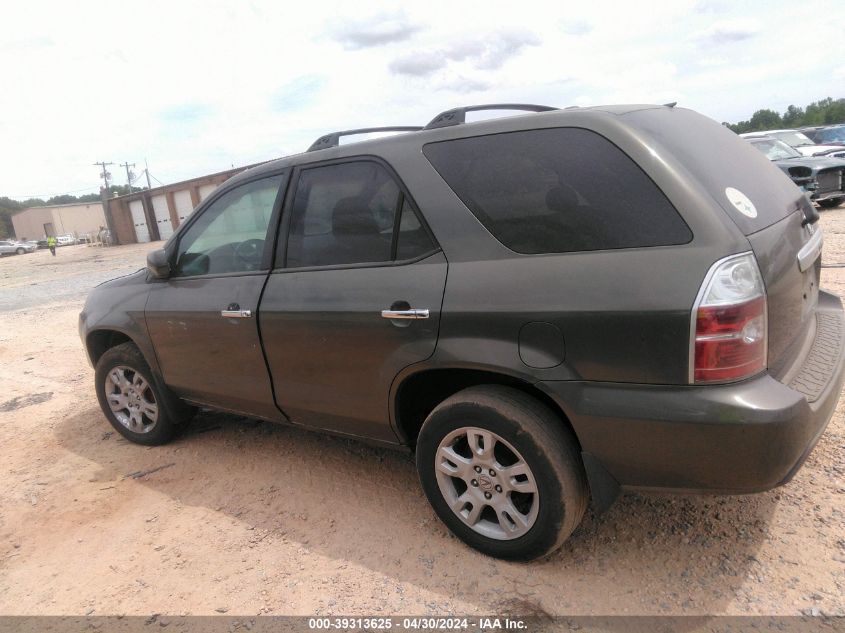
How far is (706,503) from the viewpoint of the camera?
9.24ft

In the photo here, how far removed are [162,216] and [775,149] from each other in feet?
136

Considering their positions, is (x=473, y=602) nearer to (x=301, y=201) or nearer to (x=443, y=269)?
(x=443, y=269)

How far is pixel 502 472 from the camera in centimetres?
244

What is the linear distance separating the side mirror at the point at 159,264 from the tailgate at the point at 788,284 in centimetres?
323

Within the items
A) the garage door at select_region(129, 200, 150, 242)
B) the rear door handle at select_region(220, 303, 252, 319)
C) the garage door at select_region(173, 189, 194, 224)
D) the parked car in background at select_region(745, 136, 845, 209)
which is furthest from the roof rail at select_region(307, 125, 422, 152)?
the garage door at select_region(129, 200, 150, 242)

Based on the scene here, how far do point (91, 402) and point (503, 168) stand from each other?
4661mm

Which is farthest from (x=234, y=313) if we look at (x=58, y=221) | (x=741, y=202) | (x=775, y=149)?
(x=58, y=221)

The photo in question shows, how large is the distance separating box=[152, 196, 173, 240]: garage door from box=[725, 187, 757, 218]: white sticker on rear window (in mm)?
45659

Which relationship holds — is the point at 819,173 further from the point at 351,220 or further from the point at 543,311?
the point at 543,311

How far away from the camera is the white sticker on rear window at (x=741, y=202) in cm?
218

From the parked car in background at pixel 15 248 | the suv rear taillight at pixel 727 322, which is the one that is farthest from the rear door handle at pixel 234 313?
the parked car in background at pixel 15 248

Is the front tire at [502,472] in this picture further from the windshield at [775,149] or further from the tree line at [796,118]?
the tree line at [796,118]

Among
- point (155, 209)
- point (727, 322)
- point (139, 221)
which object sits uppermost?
point (155, 209)

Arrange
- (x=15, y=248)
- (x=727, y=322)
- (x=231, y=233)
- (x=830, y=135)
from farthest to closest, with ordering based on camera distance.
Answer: (x=15, y=248) < (x=830, y=135) < (x=231, y=233) < (x=727, y=322)
